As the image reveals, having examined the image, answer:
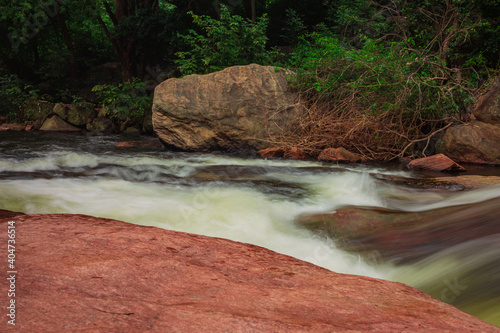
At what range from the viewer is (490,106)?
820 cm

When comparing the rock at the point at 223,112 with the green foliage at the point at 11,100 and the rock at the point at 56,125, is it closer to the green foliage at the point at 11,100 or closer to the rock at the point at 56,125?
the rock at the point at 56,125

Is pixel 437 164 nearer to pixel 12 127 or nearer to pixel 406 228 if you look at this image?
pixel 406 228

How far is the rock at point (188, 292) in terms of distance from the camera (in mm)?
1322

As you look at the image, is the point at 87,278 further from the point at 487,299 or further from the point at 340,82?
the point at 340,82

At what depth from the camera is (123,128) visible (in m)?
14.3

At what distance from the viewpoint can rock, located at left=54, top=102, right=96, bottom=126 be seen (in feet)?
49.0

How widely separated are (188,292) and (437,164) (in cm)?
670

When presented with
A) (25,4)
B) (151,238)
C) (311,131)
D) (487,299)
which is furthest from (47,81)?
(487,299)

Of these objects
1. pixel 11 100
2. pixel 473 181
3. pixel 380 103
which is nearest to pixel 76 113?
pixel 11 100

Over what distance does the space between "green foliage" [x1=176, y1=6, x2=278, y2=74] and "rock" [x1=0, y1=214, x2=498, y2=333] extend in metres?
10.4

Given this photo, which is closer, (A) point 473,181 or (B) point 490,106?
(A) point 473,181

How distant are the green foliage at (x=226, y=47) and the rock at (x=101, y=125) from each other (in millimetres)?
4311

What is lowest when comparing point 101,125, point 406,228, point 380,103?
point 101,125

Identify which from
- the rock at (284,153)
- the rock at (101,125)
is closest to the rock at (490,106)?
the rock at (284,153)
